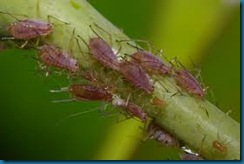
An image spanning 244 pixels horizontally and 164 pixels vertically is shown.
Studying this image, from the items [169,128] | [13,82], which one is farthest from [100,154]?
[169,128]

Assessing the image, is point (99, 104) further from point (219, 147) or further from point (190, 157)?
point (219, 147)

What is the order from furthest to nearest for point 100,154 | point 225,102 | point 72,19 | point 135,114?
point 225,102 → point 100,154 → point 135,114 → point 72,19

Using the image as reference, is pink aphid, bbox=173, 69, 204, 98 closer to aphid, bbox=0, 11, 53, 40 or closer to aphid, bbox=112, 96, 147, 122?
aphid, bbox=112, 96, 147, 122

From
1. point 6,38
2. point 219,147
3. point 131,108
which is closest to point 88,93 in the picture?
point 131,108

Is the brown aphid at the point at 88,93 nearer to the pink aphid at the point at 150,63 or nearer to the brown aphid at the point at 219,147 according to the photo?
the pink aphid at the point at 150,63

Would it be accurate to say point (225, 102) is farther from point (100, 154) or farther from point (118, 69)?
point (118, 69)

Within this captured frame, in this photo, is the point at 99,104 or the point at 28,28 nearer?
the point at 28,28
